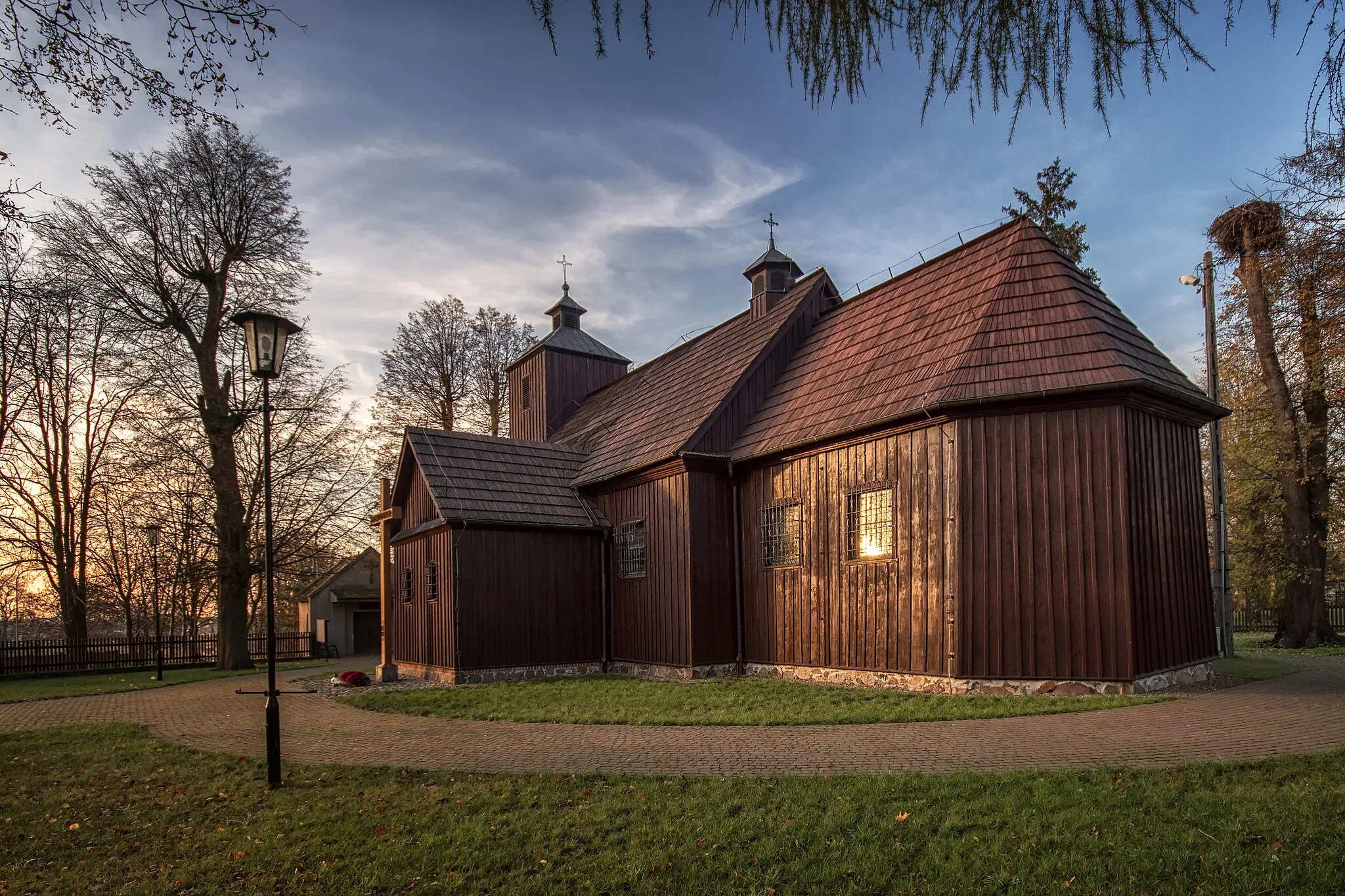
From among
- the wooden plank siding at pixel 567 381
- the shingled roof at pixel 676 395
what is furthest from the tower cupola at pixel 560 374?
the shingled roof at pixel 676 395

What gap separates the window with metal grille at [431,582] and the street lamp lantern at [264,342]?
9.62m

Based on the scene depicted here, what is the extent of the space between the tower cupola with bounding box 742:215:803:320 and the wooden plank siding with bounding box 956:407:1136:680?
894cm

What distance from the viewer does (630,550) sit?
58.7 ft

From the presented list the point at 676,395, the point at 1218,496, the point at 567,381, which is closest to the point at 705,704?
the point at 676,395

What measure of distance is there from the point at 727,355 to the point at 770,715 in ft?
33.1

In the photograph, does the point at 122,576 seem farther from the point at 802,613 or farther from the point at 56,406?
the point at 802,613

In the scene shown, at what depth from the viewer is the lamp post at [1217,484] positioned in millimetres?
16812

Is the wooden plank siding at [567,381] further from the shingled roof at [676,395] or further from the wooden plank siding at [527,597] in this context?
the wooden plank siding at [527,597]

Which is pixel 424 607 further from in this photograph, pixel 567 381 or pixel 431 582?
pixel 567 381

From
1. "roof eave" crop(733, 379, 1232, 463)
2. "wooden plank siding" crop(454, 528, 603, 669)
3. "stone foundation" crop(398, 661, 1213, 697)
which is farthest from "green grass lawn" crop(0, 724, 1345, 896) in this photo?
"wooden plank siding" crop(454, 528, 603, 669)

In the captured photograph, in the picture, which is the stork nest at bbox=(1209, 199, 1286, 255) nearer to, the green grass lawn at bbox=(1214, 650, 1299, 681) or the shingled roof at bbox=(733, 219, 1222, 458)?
the shingled roof at bbox=(733, 219, 1222, 458)

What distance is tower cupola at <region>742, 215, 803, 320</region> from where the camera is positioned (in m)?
20.4

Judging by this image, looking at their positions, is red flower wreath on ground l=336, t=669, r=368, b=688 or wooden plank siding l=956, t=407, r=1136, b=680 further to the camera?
red flower wreath on ground l=336, t=669, r=368, b=688

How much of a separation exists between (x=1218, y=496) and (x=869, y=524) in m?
8.79
